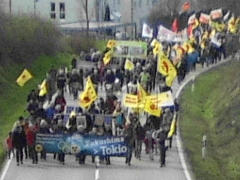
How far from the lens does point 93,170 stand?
102 feet

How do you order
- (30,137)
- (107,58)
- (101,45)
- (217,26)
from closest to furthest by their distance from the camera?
(30,137) → (107,58) → (217,26) → (101,45)

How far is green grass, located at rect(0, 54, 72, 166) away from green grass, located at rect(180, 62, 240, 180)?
22.9 ft

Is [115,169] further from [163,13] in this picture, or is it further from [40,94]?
[163,13]

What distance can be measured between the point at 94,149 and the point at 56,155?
5.21 ft

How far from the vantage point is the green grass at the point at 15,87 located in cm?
4322

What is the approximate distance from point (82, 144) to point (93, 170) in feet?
3.37

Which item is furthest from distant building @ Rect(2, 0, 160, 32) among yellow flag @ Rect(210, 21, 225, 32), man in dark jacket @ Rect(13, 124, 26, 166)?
man in dark jacket @ Rect(13, 124, 26, 166)

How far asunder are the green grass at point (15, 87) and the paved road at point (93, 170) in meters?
4.30

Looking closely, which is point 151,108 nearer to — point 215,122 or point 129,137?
point 129,137

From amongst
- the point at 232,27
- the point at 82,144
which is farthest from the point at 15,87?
the point at 82,144

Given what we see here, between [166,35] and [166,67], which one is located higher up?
[166,35]

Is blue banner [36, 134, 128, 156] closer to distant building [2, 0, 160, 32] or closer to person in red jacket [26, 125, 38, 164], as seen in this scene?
person in red jacket [26, 125, 38, 164]

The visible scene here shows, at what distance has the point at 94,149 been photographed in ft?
104

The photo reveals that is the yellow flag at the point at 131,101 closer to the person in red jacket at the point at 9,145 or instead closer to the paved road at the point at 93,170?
the paved road at the point at 93,170
